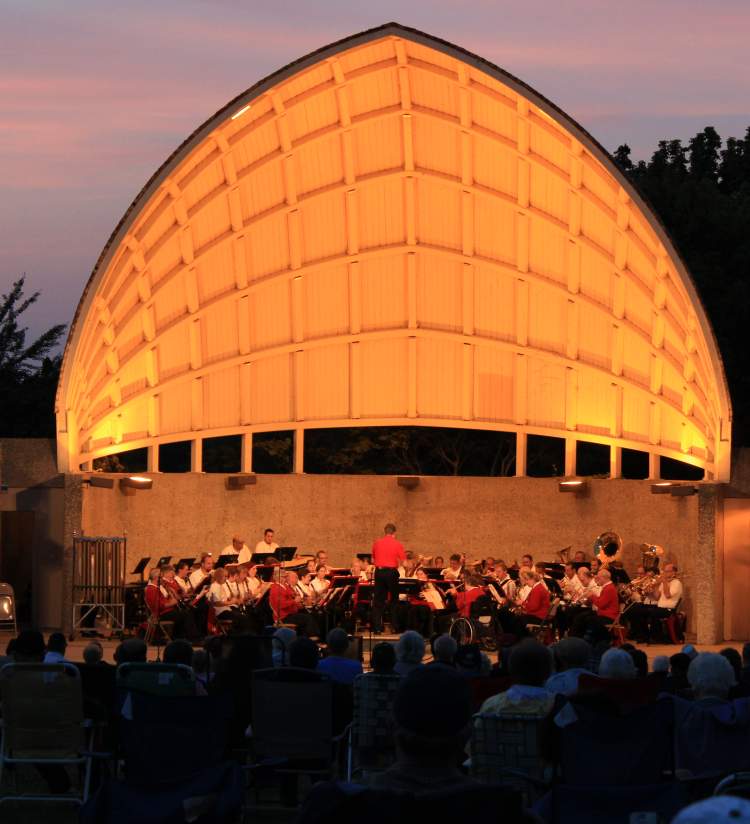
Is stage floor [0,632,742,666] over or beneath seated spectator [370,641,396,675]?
beneath

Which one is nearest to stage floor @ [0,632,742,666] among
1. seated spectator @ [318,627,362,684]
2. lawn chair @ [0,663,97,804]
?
seated spectator @ [318,627,362,684]

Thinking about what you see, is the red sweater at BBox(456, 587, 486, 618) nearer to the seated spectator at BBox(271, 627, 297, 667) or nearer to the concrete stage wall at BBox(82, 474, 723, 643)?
the concrete stage wall at BBox(82, 474, 723, 643)

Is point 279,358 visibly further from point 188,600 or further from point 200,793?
point 200,793

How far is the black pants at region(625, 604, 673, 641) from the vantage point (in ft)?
76.1

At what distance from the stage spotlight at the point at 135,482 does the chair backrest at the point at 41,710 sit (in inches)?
696

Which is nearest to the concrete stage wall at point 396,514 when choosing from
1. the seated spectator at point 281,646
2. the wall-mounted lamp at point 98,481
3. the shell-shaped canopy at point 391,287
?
the wall-mounted lamp at point 98,481

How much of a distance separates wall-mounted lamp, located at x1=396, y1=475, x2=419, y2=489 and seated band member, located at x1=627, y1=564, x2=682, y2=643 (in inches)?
221

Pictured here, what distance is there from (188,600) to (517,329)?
819cm

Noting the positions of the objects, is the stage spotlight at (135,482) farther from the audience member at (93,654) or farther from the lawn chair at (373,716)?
the lawn chair at (373,716)

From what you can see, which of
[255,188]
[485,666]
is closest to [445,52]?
[255,188]

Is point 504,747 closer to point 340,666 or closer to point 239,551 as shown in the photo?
point 340,666

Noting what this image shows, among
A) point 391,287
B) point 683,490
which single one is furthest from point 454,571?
point 391,287

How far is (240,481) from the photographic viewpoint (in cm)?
2747

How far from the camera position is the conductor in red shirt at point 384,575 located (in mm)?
23562
